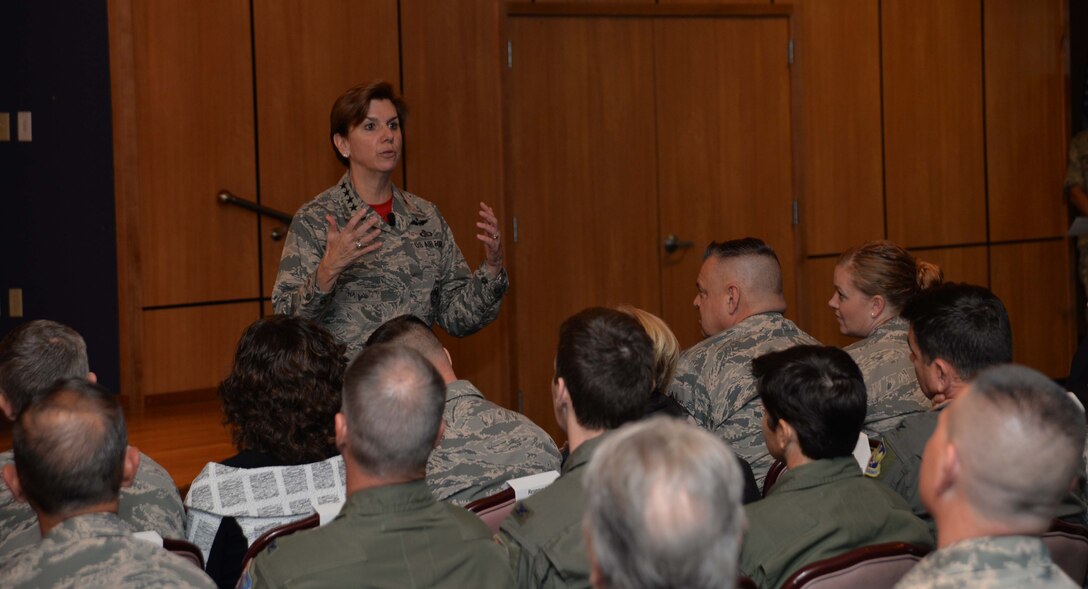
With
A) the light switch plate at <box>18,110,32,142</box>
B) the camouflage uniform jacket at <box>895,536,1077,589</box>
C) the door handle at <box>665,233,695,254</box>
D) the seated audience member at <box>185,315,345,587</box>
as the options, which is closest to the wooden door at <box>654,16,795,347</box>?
the door handle at <box>665,233,695,254</box>

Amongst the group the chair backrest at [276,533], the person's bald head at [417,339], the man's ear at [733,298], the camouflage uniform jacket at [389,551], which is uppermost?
the man's ear at [733,298]

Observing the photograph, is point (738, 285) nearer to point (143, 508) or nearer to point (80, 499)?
point (143, 508)

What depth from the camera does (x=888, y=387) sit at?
367 cm

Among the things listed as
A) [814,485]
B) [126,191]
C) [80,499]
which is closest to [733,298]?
[814,485]

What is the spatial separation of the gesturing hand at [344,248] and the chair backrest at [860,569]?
188cm

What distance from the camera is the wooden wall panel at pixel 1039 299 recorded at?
7914 millimetres

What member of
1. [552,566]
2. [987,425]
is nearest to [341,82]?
[552,566]

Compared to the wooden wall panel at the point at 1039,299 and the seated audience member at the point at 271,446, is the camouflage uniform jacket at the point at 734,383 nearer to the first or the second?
the seated audience member at the point at 271,446

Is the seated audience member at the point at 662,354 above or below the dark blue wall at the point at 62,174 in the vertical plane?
below

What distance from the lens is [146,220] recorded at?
5.59 m

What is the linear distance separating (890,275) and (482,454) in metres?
1.76

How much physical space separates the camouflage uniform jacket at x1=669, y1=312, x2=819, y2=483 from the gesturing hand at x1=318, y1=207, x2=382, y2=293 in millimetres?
1018

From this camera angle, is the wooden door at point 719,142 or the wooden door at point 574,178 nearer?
the wooden door at point 574,178

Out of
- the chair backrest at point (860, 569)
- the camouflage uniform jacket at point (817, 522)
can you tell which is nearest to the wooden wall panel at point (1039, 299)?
the camouflage uniform jacket at point (817, 522)
